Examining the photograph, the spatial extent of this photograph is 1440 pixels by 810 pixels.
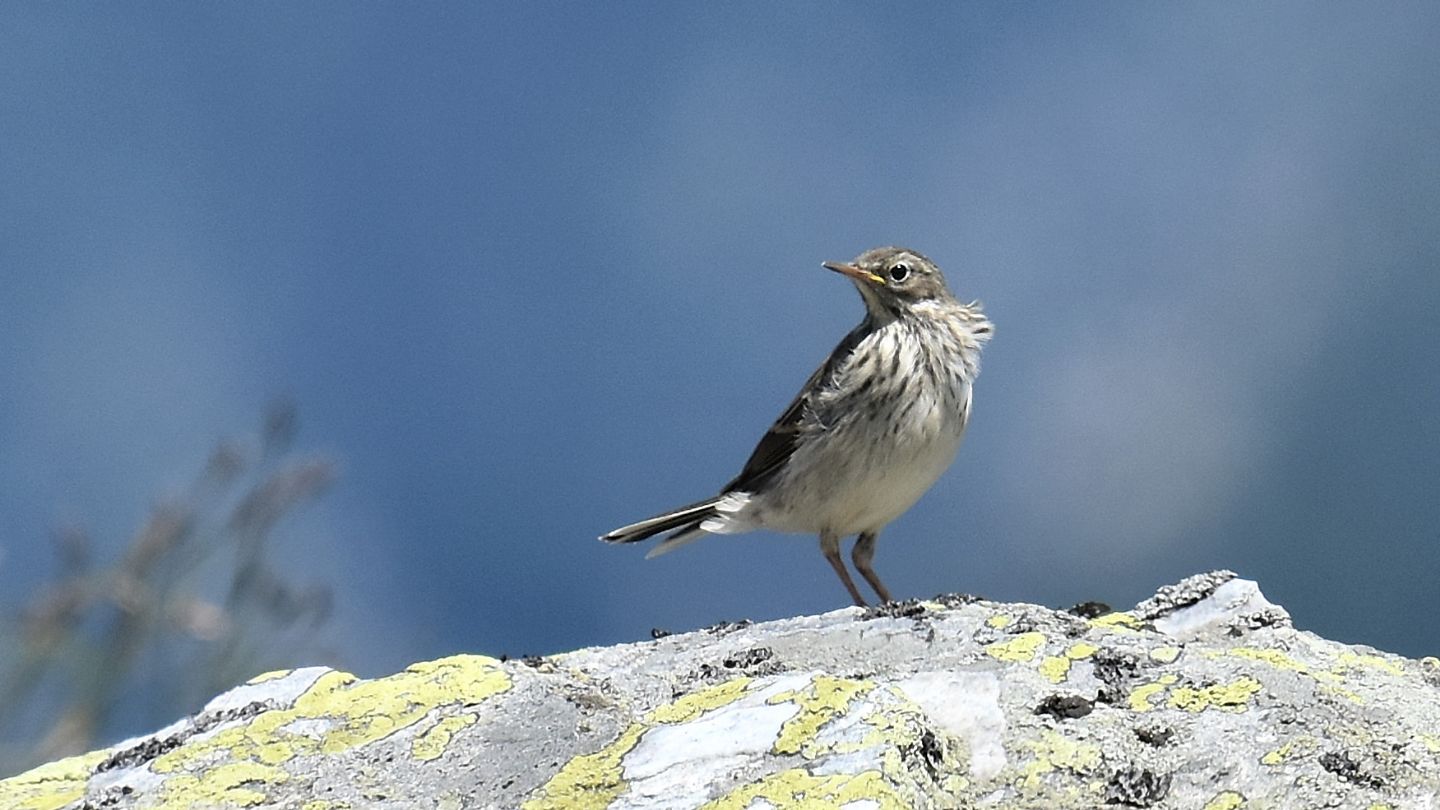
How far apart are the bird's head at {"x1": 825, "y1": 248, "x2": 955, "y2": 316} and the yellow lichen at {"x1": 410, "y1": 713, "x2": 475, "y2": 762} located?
4669mm

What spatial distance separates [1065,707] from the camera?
404 cm

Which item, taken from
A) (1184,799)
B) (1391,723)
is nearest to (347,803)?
(1184,799)

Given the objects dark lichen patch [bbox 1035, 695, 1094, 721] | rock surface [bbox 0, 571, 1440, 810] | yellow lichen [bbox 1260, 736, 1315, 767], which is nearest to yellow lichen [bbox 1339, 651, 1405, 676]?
rock surface [bbox 0, 571, 1440, 810]

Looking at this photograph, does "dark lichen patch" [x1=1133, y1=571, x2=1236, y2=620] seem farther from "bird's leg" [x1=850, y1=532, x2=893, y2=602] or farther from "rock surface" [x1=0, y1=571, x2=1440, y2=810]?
"bird's leg" [x1=850, y1=532, x2=893, y2=602]

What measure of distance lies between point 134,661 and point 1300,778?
16.5 feet

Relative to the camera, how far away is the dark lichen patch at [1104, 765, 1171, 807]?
365 cm

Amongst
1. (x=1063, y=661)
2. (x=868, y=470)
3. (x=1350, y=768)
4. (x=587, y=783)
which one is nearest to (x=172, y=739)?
(x=587, y=783)

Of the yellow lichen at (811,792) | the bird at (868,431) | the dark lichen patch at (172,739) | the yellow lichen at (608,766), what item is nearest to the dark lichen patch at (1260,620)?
the yellow lichen at (608,766)

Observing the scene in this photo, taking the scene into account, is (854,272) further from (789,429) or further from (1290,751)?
(1290,751)

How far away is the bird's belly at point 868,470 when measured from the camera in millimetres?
7617

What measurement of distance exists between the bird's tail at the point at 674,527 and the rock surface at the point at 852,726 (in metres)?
3.34

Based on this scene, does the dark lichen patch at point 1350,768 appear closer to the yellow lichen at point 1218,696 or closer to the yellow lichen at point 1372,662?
the yellow lichen at point 1218,696

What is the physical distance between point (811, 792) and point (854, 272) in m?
5.40

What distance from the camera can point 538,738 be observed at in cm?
414
